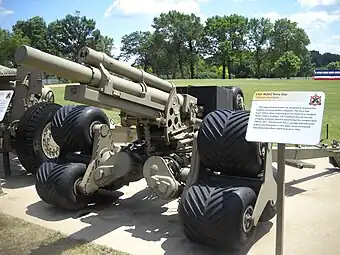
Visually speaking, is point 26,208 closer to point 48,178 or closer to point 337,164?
point 48,178

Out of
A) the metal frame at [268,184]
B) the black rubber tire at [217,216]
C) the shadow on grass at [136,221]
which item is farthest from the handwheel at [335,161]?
the black rubber tire at [217,216]

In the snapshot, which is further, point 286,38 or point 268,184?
point 286,38

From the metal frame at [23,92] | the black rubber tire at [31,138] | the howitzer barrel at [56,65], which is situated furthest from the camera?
the metal frame at [23,92]

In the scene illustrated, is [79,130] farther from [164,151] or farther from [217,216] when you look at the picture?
[217,216]

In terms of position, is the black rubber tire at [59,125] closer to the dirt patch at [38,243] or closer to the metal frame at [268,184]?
the dirt patch at [38,243]

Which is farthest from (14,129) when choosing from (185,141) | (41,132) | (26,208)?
(185,141)

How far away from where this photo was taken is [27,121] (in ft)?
22.7

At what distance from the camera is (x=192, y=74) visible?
222 feet

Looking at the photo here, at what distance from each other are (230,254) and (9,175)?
451 centimetres

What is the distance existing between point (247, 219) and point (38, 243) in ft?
6.38

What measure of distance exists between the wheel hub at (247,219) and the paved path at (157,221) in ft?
0.78

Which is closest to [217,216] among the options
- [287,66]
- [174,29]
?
[174,29]

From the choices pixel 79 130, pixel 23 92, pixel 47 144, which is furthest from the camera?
pixel 23 92

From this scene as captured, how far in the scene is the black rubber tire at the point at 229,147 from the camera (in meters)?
4.15
